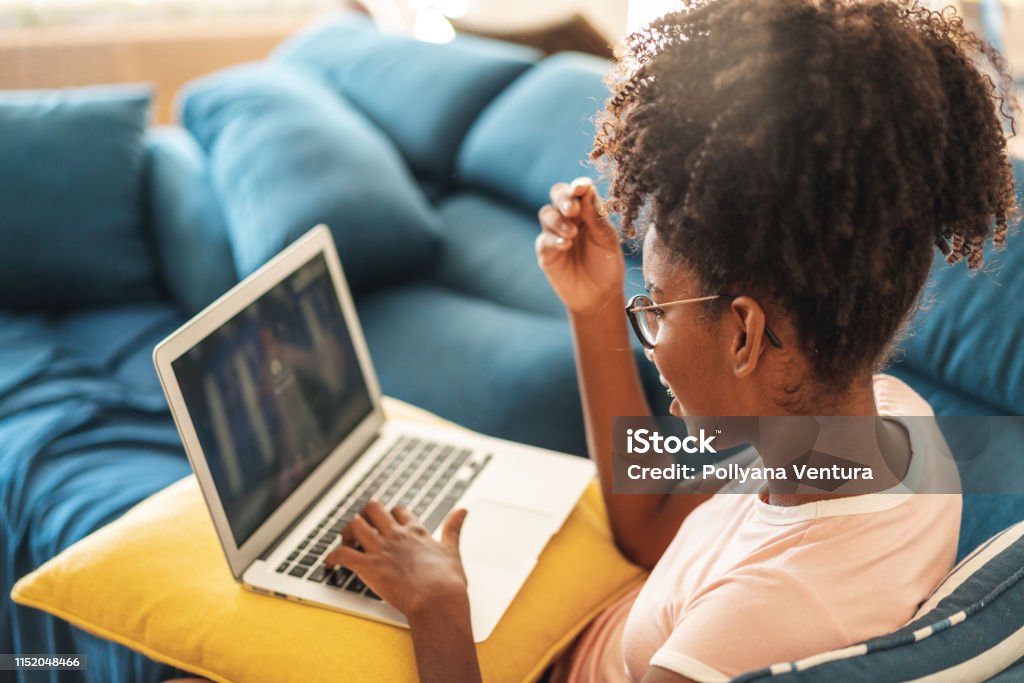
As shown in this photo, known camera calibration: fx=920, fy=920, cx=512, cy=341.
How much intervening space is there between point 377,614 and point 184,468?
57 cm

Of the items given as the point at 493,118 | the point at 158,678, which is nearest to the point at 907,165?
the point at 158,678

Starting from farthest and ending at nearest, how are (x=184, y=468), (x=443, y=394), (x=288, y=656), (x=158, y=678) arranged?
(x=443, y=394), (x=184, y=468), (x=158, y=678), (x=288, y=656)

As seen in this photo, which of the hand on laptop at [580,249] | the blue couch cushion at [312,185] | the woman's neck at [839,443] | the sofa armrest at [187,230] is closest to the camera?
the woman's neck at [839,443]

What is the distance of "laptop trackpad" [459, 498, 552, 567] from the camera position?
1035mm

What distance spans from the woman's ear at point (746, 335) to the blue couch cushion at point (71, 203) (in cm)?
147

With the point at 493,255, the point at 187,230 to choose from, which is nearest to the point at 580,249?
the point at 493,255

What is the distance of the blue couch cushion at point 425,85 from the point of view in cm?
203

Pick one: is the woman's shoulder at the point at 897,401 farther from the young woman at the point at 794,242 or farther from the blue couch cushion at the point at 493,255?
the blue couch cushion at the point at 493,255

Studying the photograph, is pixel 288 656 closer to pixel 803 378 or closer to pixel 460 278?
pixel 803 378

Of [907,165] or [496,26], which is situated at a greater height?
[907,165]

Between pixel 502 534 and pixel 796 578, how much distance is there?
1.44 feet

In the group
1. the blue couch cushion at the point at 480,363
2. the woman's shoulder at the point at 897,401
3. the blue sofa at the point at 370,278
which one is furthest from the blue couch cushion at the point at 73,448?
the woman's shoulder at the point at 897,401

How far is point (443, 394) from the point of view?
151 centimetres

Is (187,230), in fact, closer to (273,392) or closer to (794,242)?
(273,392)
